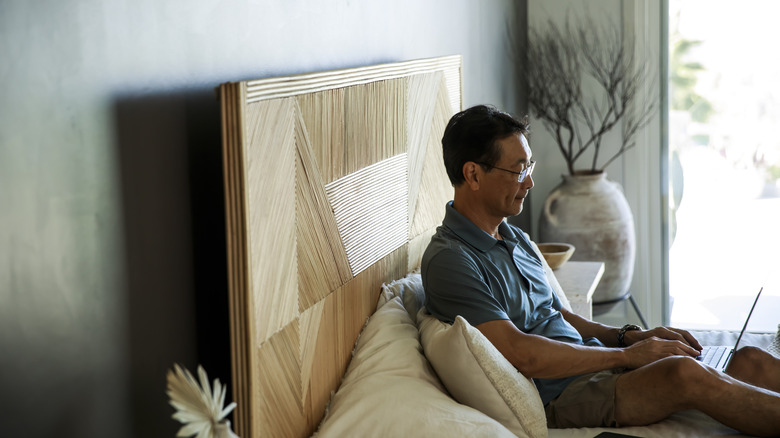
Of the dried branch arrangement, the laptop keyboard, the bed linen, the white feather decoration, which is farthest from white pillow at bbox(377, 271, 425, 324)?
the dried branch arrangement

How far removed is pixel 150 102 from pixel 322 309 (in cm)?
60

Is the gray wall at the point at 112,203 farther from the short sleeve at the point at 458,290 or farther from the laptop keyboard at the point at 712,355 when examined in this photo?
the laptop keyboard at the point at 712,355

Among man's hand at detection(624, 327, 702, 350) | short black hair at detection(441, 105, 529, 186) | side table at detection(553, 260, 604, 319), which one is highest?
short black hair at detection(441, 105, 529, 186)

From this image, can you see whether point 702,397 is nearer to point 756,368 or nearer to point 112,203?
point 756,368

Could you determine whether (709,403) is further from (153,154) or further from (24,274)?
(24,274)

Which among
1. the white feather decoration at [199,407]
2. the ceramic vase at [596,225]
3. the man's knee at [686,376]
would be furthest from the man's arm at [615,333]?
the ceramic vase at [596,225]

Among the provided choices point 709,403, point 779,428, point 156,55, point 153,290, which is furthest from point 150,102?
point 779,428

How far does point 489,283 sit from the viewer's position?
193 centimetres

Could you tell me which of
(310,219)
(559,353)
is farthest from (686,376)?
(310,219)

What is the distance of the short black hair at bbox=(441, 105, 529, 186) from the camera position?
2.06 metres

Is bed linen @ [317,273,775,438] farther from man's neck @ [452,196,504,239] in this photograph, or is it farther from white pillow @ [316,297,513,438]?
man's neck @ [452,196,504,239]

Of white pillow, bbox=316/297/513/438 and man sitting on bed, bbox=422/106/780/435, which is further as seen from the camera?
man sitting on bed, bbox=422/106/780/435

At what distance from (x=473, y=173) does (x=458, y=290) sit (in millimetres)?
383

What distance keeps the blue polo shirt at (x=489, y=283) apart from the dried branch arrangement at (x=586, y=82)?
209cm
